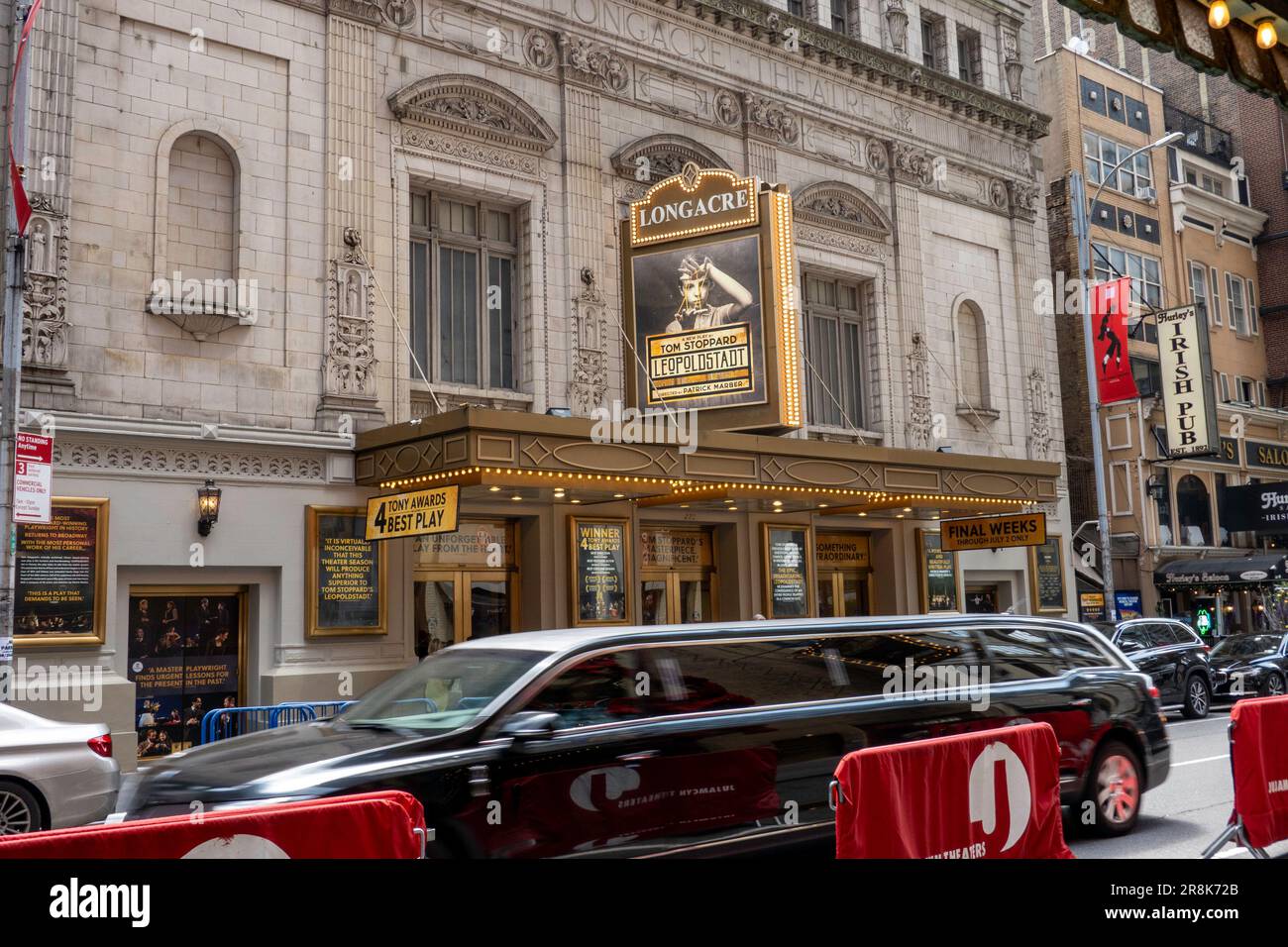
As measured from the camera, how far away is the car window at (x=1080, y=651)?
1058cm

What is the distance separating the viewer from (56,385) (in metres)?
14.6

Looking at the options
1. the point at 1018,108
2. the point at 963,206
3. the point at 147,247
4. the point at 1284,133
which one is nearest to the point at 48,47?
the point at 147,247

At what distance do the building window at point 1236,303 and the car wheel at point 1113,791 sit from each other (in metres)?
34.2

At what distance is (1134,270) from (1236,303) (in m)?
7.50

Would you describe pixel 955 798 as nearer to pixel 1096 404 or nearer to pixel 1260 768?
pixel 1260 768

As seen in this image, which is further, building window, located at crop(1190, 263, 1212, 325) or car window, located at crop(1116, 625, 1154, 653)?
building window, located at crop(1190, 263, 1212, 325)

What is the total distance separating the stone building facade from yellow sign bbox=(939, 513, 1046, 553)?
1.77 ft

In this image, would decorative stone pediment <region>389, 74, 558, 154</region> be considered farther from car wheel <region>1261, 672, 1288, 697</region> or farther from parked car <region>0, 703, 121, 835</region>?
car wheel <region>1261, 672, 1288, 697</region>

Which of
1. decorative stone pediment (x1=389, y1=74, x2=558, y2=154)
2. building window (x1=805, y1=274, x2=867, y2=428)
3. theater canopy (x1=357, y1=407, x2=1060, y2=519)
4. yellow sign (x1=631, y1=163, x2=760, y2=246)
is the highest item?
decorative stone pediment (x1=389, y1=74, x2=558, y2=154)

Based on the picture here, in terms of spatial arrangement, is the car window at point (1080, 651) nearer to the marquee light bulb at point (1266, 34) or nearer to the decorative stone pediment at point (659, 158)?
the marquee light bulb at point (1266, 34)

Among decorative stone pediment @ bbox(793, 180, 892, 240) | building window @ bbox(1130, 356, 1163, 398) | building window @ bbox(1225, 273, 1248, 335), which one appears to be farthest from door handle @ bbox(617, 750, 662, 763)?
building window @ bbox(1225, 273, 1248, 335)

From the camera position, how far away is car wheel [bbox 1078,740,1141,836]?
998 centimetres

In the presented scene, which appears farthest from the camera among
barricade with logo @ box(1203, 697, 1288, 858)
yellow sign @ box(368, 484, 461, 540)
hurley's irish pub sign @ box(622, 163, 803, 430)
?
hurley's irish pub sign @ box(622, 163, 803, 430)

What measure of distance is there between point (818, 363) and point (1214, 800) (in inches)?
538
